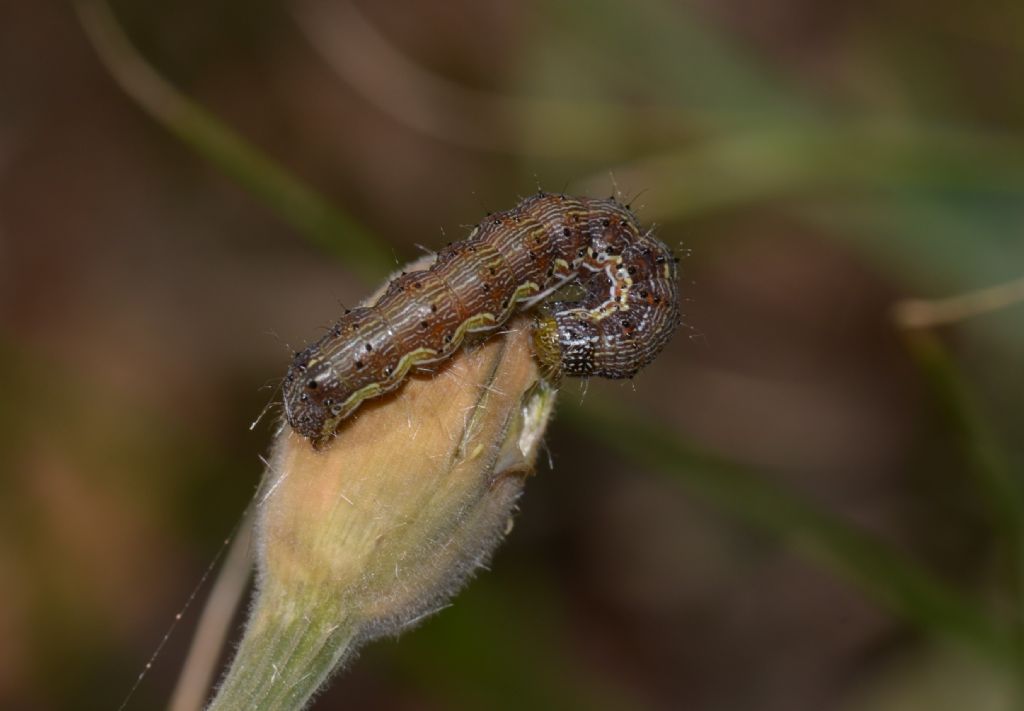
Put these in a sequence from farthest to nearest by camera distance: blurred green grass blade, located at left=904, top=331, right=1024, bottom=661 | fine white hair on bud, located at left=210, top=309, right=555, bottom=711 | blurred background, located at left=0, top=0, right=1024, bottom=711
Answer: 1. blurred background, located at left=0, top=0, right=1024, bottom=711
2. blurred green grass blade, located at left=904, top=331, right=1024, bottom=661
3. fine white hair on bud, located at left=210, top=309, right=555, bottom=711

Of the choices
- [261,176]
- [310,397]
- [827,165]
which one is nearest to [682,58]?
[827,165]

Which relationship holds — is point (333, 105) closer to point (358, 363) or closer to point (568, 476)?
point (568, 476)

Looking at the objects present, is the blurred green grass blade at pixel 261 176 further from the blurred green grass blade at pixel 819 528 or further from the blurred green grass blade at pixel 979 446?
the blurred green grass blade at pixel 979 446

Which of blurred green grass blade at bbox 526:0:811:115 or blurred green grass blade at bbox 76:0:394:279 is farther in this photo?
blurred green grass blade at bbox 526:0:811:115

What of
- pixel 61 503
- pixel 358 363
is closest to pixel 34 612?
pixel 61 503

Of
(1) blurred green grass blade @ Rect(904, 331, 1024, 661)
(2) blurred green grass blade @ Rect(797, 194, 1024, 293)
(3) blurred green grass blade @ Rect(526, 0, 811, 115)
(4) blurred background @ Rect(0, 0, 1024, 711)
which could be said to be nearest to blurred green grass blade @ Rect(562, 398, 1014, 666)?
(1) blurred green grass blade @ Rect(904, 331, 1024, 661)

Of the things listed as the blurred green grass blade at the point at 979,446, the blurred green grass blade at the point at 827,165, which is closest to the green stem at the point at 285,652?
the blurred green grass blade at the point at 979,446

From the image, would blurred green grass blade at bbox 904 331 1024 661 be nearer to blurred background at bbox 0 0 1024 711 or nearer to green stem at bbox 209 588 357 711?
blurred background at bbox 0 0 1024 711
